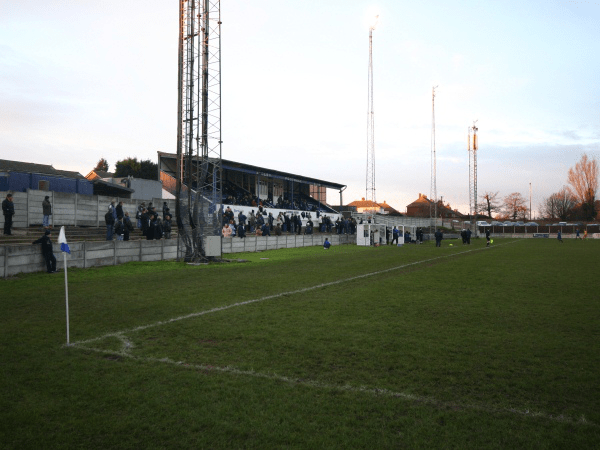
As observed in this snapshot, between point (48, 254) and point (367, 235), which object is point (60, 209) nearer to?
point (48, 254)

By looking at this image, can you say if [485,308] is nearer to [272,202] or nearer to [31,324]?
[31,324]

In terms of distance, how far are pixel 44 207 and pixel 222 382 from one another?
2064cm

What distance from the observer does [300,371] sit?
584 centimetres

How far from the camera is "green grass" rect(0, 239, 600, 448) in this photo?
4.20 metres

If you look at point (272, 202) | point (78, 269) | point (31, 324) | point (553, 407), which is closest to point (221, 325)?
point (31, 324)

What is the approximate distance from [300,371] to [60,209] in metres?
23.5

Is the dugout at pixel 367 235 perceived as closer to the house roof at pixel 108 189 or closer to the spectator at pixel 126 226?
the house roof at pixel 108 189

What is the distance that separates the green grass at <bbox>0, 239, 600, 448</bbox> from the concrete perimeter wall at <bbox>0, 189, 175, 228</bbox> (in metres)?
14.2

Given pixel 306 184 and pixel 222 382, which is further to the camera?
pixel 306 184

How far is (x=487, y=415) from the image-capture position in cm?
455

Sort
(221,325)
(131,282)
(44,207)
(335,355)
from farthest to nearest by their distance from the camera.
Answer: (44,207) → (131,282) → (221,325) → (335,355)

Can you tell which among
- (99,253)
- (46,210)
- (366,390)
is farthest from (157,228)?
(366,390)

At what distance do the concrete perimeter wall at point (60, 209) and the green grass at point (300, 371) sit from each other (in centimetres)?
1417

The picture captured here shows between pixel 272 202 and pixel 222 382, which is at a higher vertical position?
pixel 272 202
